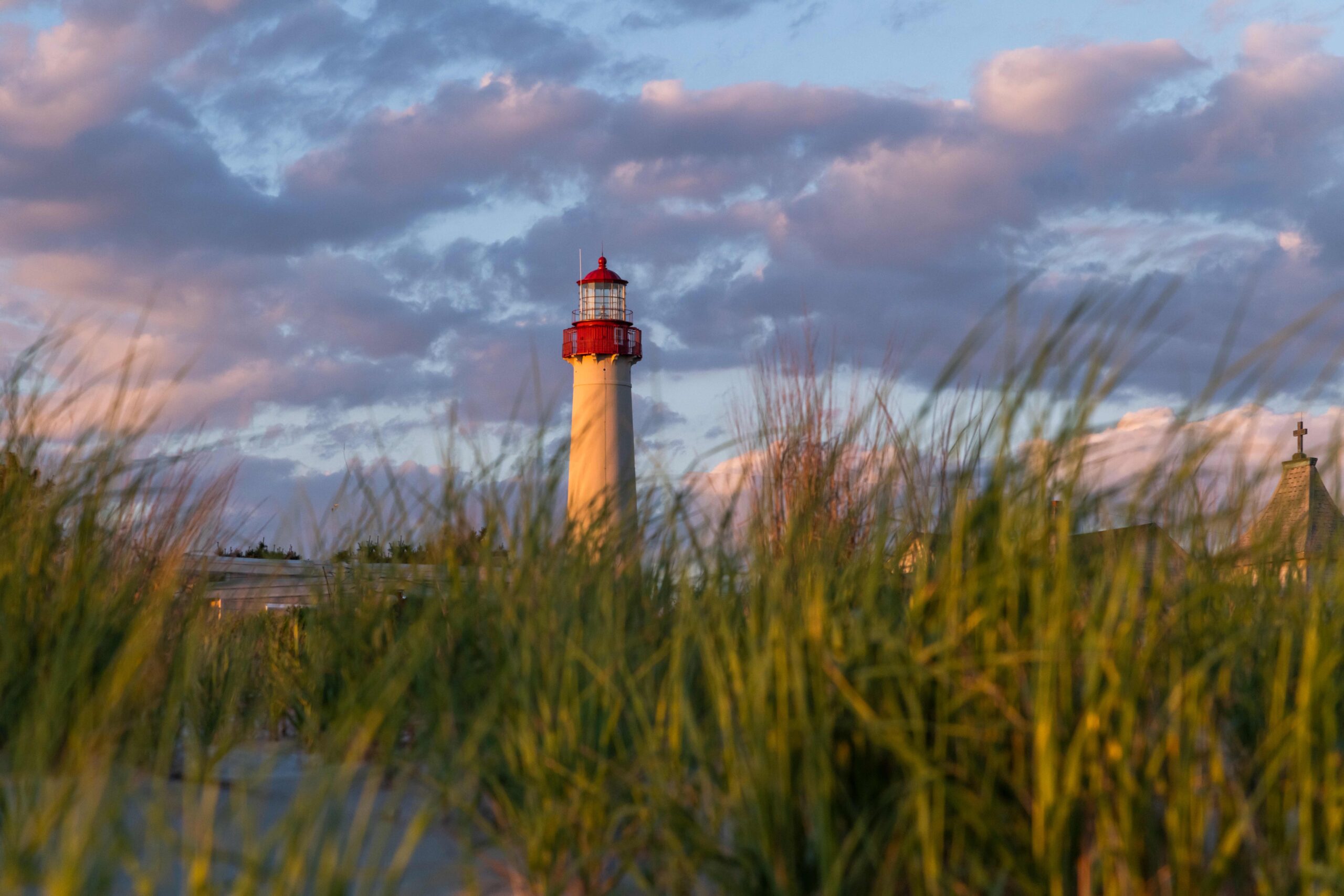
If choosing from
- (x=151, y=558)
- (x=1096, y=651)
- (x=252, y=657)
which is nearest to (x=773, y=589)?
(x=1096, y=651)

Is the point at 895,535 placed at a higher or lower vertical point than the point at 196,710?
higher

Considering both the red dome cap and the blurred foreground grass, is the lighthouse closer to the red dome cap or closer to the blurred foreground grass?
the red dome cap

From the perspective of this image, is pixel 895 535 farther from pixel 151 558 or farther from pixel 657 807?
pixel 151 558

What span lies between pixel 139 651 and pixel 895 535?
5.62 feet

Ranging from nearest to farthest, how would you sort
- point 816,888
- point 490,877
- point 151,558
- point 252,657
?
1. point 816,888
2. point 490,877
3. point 151,558
4. point 252,657

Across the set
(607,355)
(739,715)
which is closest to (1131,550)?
(739,715)

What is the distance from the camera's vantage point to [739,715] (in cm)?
165

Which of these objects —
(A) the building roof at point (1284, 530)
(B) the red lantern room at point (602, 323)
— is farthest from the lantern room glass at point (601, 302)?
(A) the building roof at point (1284, 530)

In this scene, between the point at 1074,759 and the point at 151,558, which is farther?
the point at 151,558

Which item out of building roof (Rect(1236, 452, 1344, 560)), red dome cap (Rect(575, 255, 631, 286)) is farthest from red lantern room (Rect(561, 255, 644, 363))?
building roof (Rect(1236, 452, 1344, 560))

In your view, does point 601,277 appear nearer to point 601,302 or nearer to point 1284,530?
point 601,302

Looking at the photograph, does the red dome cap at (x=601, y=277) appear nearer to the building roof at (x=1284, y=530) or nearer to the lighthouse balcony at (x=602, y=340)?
the lighthouse balcony at (x=602, y=340)

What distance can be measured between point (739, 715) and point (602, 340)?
694 inches

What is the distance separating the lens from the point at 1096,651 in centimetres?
142
